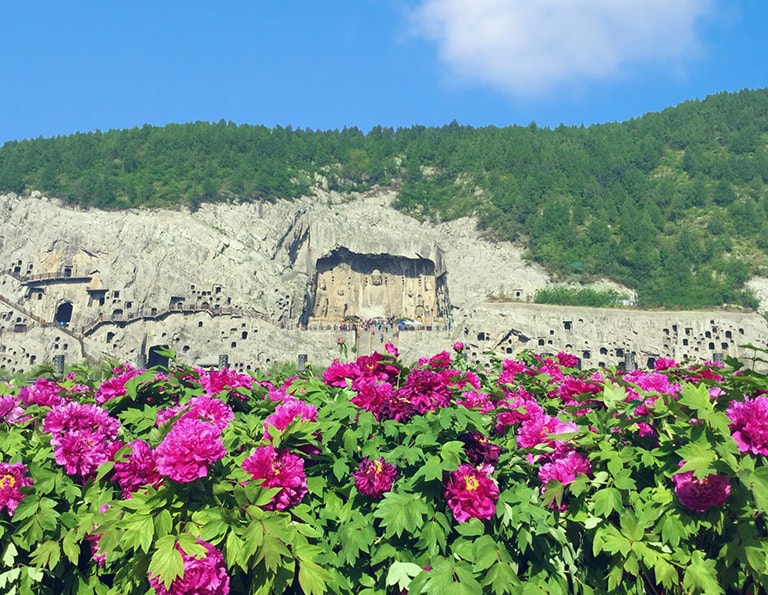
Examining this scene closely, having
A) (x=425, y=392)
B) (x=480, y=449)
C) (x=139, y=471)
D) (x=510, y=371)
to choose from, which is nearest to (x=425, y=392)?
(x=425, y=392)

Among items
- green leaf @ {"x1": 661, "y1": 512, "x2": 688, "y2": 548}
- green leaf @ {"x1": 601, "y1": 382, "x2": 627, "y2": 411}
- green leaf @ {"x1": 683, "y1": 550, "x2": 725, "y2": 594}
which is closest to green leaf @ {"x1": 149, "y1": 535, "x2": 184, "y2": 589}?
green leaf @ {"x1": 661, "y1": 512, "x2": 688, "y2": 548}

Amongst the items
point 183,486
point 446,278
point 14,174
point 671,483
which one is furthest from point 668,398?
point 14,174

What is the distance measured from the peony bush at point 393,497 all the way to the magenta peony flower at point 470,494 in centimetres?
1

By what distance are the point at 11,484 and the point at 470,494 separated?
3.57 meters

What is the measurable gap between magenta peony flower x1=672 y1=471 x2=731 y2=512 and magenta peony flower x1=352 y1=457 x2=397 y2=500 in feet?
7.03

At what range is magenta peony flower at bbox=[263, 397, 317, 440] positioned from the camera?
5.84 m

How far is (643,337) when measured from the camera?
5503cm

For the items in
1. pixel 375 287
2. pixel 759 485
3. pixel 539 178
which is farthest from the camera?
pixel 539 178

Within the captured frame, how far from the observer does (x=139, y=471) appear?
576cm

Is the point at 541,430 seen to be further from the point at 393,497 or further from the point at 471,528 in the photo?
the point at 393,497

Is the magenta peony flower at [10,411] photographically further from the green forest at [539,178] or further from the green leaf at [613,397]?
the green forest at [539,178]

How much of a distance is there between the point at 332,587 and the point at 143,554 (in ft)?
4.54

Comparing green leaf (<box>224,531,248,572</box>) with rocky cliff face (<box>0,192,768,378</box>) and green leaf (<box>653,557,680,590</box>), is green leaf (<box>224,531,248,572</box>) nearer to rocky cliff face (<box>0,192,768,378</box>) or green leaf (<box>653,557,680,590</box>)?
green leaf (<box>653,557,680,590</box>)

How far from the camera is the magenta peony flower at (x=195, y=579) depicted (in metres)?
4.96
